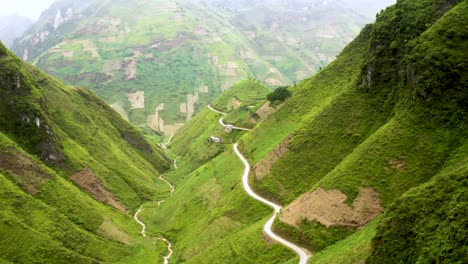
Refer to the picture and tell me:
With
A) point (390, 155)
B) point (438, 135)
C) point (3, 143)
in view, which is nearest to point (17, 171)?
point (3, 143)

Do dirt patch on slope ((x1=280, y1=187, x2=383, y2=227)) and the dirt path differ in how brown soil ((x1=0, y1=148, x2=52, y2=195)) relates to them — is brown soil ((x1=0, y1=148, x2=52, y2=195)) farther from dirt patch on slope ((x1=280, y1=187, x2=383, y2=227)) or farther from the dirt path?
dirt patch on slope ((x1=280, y1=187, x2=383, y2=227))

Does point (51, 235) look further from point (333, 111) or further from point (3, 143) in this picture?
point (333, 111)

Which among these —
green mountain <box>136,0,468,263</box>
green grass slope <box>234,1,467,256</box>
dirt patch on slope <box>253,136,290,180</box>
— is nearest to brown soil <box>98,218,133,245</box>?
green mountain <box>136,0,468,263</box>

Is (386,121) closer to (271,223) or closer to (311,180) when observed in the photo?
(311,180)

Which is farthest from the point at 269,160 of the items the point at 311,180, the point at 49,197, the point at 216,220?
the point at 49,197

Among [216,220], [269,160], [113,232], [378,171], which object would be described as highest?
[378,171]
